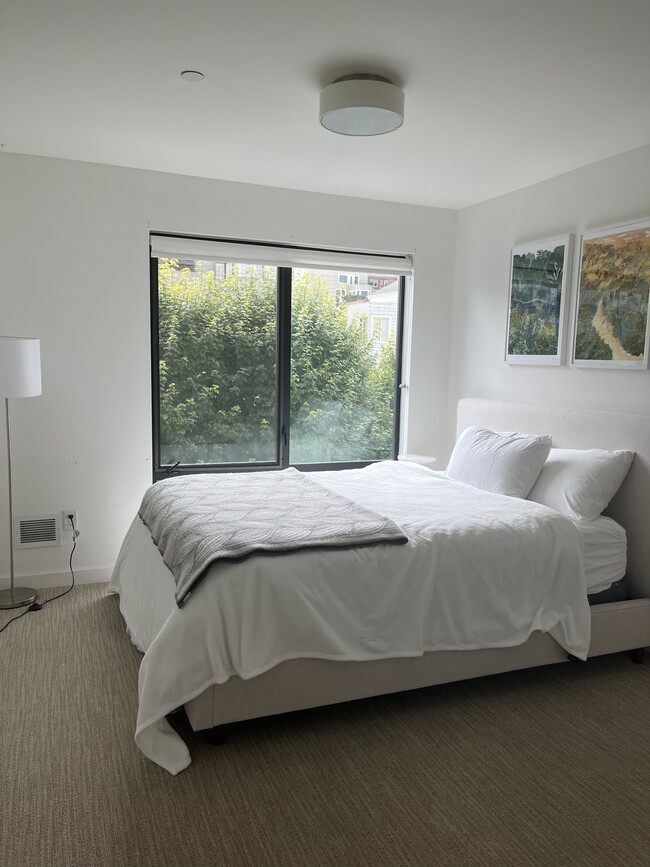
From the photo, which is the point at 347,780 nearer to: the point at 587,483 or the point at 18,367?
the point at 587,483

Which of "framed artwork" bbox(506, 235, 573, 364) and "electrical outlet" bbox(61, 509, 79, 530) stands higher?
"framed artwork" bbox(506, 235, 573, 364)

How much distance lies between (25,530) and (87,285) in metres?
1.54

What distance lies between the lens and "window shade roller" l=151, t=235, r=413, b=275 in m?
4.30

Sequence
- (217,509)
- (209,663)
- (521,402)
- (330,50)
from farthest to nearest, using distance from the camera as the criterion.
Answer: (521,402), (217,509), (330,50), (209,663)

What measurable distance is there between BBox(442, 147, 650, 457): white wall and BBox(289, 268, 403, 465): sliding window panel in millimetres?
511

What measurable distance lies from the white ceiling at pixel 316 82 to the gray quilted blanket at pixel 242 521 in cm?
183

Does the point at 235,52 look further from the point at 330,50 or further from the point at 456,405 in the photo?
the point at 456,405

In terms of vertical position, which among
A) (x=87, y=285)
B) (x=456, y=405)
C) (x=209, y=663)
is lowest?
(x=209, y=663)

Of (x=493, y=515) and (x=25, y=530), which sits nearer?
(x=493, y=515)

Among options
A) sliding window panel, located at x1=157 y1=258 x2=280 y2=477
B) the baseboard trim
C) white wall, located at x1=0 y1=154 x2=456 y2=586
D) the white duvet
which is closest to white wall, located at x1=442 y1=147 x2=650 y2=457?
the white duvet

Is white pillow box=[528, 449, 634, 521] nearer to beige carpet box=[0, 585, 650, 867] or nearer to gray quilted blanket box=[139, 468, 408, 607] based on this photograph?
beige carpet box=[0, 585, 650, 867]

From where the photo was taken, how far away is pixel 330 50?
2.52 m

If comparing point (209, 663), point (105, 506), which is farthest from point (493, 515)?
point (105, 506)

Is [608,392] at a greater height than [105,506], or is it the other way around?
[608,392]
